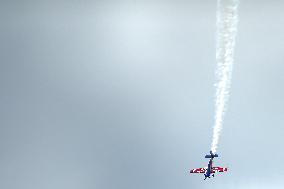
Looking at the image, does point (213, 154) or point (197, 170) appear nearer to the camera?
point (213, 154)

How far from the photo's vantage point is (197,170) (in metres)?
54.8

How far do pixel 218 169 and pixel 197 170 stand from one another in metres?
2.47

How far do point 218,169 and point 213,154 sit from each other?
8.79 meters

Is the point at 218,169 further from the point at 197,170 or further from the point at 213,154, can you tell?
the point at 213,154

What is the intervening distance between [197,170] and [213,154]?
30.4 feet

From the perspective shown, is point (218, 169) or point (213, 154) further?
point (218, 169)

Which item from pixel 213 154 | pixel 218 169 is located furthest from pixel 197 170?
pixel 213 154

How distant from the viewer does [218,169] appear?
54219 millimetres

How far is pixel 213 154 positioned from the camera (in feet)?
151
